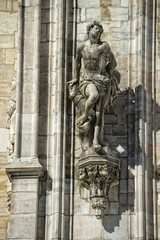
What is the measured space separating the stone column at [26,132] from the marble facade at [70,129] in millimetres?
17

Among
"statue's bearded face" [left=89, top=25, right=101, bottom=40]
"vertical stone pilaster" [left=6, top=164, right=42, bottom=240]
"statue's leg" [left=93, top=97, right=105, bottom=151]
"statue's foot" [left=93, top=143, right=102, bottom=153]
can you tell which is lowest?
"vertical stone pilaster" [left=6, top=164, right=42, bottom=240]

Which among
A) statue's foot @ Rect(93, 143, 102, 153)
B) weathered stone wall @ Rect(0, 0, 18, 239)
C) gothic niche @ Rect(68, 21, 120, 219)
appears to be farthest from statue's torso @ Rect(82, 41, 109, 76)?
weathered stone wall @ Rect(0, 0, 18, 239)

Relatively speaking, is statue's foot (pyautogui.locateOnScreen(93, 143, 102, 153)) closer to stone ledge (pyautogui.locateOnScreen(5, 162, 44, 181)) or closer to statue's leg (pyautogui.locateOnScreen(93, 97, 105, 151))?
statue's leg (pyautogui.locateOnScreen(93, 97, 105, 151))

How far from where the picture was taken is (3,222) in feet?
68.7

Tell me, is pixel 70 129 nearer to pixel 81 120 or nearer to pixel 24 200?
pixel 81 120

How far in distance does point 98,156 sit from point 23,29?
2911 millimetres

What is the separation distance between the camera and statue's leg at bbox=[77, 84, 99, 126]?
1989 cm

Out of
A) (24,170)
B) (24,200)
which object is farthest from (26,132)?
(24,200)

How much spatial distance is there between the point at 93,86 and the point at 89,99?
0.26 m

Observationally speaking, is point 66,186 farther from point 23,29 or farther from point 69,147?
point 23,29

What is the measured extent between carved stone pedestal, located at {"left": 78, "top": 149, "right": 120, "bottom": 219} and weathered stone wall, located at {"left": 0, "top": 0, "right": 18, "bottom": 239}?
1971 millimetres

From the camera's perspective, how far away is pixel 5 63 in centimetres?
2203

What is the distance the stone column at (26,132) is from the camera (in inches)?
778

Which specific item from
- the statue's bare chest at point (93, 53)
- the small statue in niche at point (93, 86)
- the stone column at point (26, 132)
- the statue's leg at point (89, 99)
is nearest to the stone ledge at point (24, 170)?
the stone column at point (26, 132)
